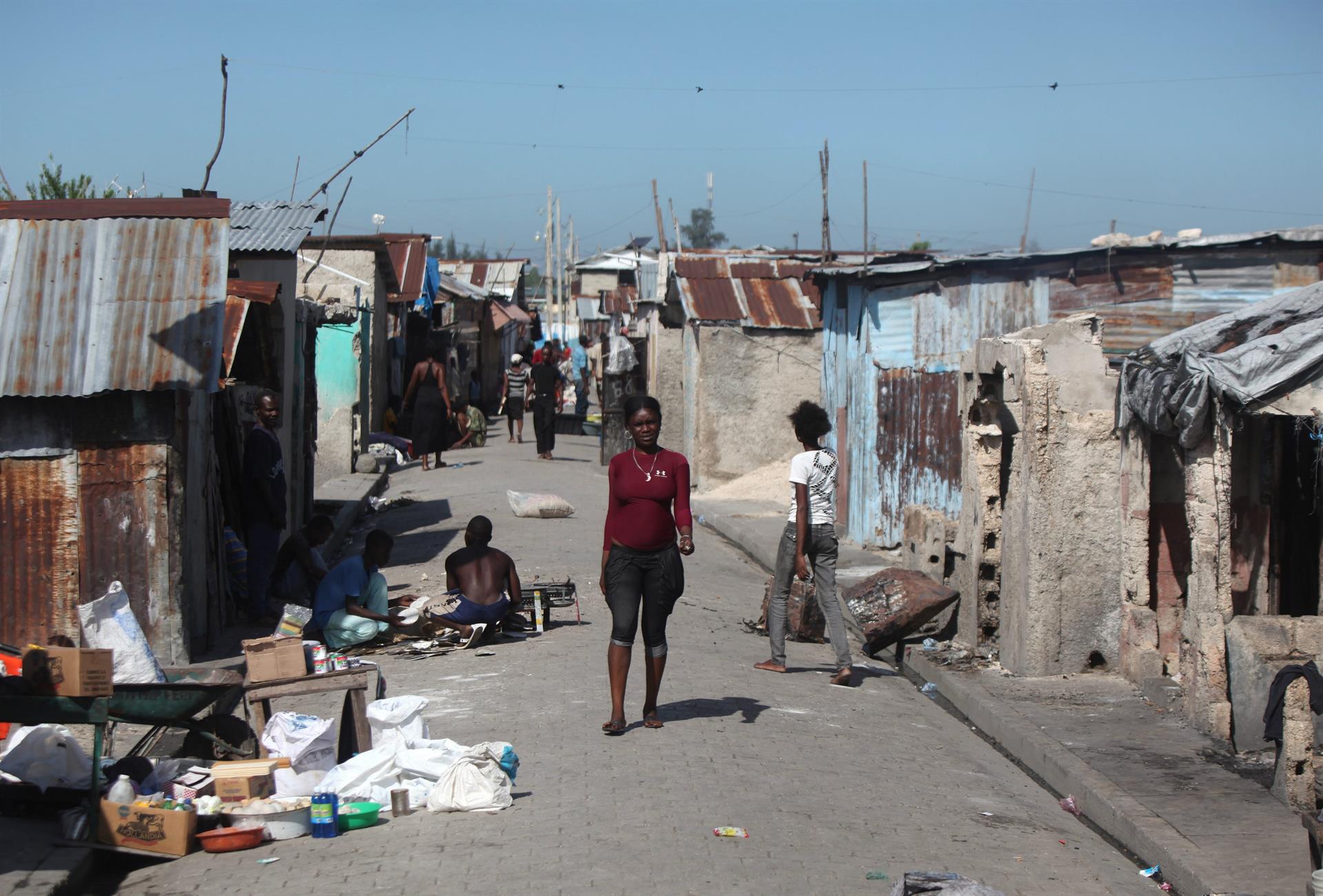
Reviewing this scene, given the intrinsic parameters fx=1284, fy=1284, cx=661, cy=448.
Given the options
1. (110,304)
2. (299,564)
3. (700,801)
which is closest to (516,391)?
(299,564)

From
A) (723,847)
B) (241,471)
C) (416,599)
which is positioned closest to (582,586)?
(416,599)

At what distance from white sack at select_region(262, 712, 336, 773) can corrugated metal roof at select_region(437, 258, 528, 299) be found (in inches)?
1734

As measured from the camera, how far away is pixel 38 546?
8461mm

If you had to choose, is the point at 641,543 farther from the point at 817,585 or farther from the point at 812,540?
the point at 817,585

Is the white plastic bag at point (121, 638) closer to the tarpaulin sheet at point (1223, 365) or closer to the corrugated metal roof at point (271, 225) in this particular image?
the corrugated metal roof at point (271, 225)

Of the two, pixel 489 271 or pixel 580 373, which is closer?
pixel 580 373

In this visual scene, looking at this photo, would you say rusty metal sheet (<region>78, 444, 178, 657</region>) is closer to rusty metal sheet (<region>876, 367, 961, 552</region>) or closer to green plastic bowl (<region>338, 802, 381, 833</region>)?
green plastic bowl (<region>338, 802, 381, 833</region>)

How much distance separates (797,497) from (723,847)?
387cm

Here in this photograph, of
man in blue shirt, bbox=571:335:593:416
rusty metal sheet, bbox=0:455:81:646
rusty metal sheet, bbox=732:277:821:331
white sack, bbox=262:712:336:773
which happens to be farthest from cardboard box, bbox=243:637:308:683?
man in blue shirt, bbox=571:335:593:416

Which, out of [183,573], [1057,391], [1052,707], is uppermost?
[1057,391]

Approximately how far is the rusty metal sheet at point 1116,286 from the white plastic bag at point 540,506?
7253 mm

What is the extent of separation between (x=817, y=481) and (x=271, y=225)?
20.3 ft

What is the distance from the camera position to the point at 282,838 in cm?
555

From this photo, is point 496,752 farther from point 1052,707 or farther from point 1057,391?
point 1057,391
